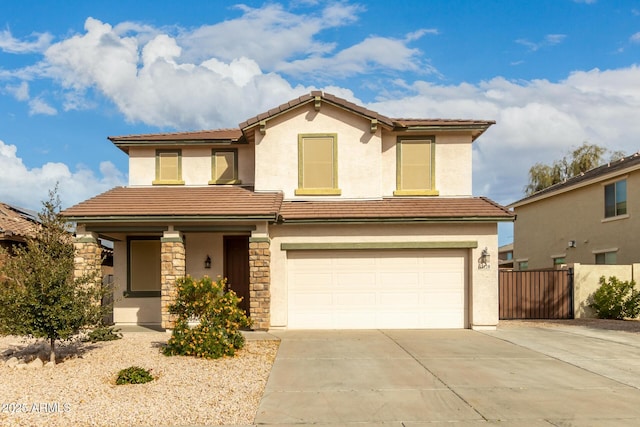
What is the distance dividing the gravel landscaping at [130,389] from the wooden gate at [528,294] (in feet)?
32.8

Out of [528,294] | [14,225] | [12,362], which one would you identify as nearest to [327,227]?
[528,294]

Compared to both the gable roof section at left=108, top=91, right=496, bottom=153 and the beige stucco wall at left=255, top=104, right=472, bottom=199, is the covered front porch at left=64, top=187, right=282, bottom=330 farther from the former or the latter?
the gable roof section at left=108, top=91, right=496, bottom=153

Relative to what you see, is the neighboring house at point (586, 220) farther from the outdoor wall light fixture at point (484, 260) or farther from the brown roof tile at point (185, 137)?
the brown roof tile at point (185, 137)

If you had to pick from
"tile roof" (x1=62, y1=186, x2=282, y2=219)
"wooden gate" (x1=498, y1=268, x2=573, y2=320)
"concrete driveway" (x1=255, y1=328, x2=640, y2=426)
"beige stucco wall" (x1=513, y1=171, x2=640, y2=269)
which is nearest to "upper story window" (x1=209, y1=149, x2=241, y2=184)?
"tile roof" (x1=62, y1=186, x2=282, y2=219)

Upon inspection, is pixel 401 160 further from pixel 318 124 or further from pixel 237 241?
pixel 237 241

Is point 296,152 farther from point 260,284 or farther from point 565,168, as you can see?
point 565,168

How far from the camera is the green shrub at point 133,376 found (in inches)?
351

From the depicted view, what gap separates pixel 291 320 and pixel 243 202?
372 centimetres

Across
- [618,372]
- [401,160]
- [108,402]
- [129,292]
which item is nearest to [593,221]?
[401,160]

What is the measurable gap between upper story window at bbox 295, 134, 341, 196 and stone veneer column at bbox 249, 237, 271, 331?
8.34 ft

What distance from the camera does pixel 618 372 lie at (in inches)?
397

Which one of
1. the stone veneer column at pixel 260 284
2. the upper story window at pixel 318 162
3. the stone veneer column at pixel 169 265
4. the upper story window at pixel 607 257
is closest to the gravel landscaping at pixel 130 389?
the stone veneer column at pixel 260 284

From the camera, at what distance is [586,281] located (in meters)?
19.0

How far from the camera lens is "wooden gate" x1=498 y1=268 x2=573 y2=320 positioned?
18625 mm
